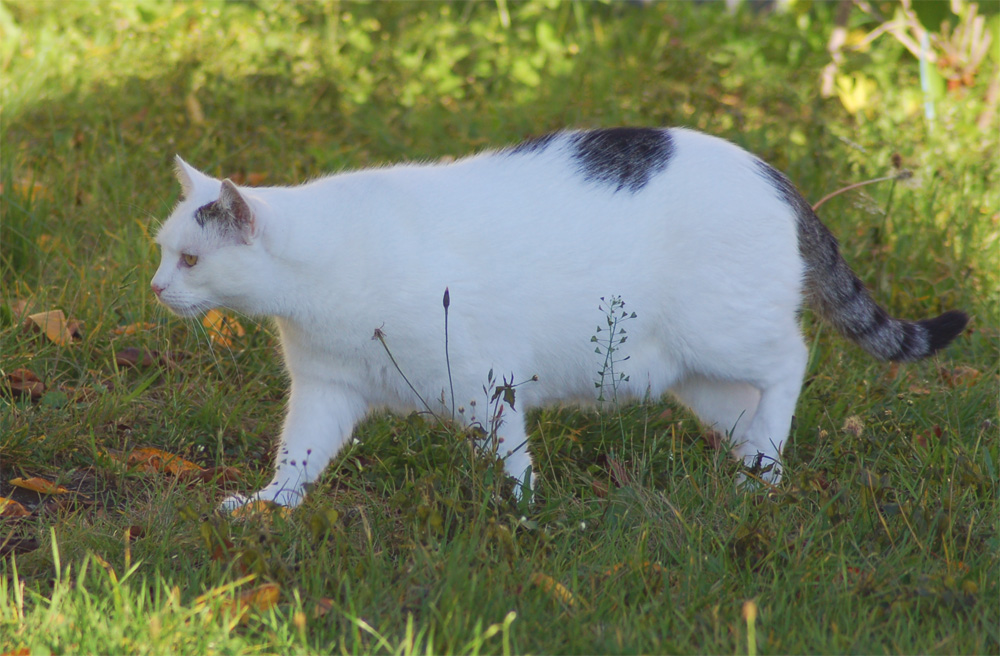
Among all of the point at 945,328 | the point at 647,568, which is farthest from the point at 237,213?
the point at 945,328

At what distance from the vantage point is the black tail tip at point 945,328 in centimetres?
353

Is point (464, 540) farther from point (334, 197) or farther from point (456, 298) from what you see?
point (334, 197)

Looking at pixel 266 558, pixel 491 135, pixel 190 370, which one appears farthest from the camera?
pixel 491 135

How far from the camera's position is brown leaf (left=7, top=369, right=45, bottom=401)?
357 cm

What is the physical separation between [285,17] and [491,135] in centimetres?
159

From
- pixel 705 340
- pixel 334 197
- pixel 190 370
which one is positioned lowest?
pixel 190 370

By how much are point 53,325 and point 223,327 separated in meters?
0.59

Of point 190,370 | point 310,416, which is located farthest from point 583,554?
point 190,370

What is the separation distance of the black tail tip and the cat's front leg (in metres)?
1.90

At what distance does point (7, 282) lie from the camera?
4.23 m

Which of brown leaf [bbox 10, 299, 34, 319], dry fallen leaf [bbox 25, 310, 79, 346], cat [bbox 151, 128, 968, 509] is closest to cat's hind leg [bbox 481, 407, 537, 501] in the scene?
cat [bbox 151, 128, 968, 509]

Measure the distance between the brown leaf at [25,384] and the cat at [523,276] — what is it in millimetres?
830

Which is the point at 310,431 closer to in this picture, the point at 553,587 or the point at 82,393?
the point at 82,393

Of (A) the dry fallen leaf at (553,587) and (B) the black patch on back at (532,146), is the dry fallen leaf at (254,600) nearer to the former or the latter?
(A) the dry fallen leaf at (553,587)
